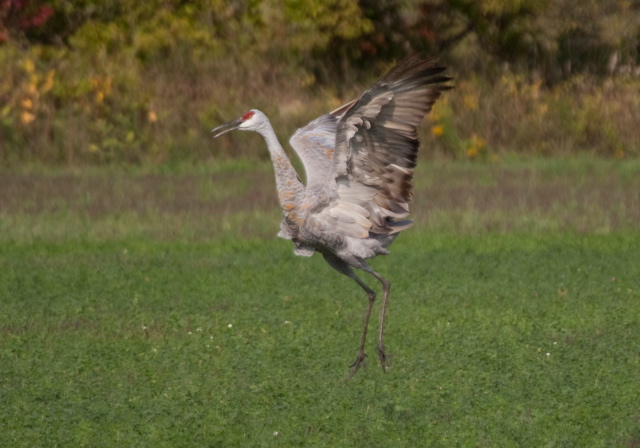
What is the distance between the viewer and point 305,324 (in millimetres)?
9289

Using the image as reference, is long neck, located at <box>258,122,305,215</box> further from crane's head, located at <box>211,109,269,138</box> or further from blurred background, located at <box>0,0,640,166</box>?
blurred background, located at <box>0,0,640,166</box>

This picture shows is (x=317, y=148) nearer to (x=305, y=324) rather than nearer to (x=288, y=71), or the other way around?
(x=305, y=324)

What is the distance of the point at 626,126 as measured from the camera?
18.5 m

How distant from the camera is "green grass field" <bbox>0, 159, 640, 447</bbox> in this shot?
6863mm

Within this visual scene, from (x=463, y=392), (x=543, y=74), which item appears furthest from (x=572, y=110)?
(x=463, y=392)

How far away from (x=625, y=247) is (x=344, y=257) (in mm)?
5426

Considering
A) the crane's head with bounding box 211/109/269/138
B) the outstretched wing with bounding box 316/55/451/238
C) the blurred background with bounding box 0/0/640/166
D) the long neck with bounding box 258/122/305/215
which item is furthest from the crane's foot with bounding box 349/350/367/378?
the blurred background with bounding box 0/0/640/166

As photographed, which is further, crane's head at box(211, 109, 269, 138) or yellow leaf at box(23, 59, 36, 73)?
yellow leaf at box(23, 59, 36, 73)

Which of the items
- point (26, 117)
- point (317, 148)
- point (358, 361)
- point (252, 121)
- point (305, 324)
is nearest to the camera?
point (252, 121)

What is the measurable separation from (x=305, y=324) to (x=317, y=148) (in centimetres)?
164

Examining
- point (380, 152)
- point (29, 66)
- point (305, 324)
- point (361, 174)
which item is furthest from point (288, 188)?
point (29, 66)

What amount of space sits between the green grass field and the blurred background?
2.49m

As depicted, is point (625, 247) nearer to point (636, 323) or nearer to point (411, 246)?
point (411, 246)

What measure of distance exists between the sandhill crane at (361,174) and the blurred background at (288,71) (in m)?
10.7
